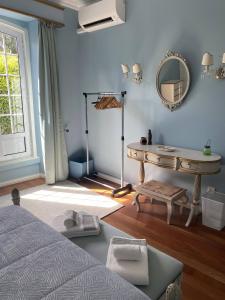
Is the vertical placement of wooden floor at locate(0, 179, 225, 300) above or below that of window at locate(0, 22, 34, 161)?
below

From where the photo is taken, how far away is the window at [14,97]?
11.9 feet

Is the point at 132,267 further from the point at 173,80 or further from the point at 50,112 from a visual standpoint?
the point at 50,112

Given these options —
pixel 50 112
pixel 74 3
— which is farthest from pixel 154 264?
pixel 74 3

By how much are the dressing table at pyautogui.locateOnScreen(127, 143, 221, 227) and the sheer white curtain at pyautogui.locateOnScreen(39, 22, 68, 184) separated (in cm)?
139

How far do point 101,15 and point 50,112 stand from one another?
157cm

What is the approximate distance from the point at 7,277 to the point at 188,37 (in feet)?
9.26

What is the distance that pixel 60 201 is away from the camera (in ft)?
10.6

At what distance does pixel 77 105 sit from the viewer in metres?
4.20

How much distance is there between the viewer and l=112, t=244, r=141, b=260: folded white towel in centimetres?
139

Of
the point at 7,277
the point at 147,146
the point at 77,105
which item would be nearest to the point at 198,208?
the point at 147,146

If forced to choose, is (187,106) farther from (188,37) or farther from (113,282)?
(113,282)

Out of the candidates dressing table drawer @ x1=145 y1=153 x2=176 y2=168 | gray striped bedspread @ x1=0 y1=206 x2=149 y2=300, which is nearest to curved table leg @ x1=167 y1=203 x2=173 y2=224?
dressing table drawer @ x1=145 y1=153 x2=176 y2=168

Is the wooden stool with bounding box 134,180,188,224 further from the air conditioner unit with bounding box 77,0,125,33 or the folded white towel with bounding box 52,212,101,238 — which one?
the air conditioner unit with bounding box 77,0,125,33

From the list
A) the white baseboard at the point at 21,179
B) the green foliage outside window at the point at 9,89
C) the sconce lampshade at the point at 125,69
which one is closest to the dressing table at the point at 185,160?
the sconce lampshade at the point at 125,69
